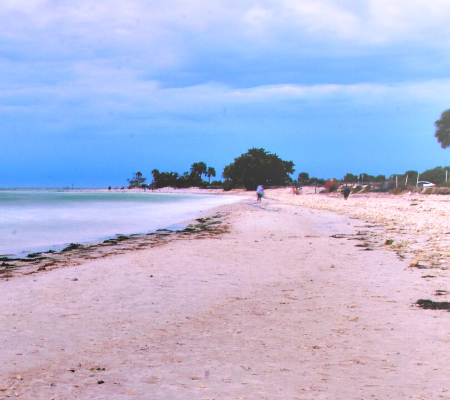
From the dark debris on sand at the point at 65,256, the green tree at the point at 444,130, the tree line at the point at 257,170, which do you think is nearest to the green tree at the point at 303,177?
the tree line at the point at 257,170

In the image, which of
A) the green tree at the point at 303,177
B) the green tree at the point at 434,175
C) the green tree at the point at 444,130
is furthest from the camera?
the green tree at the point at 303,177

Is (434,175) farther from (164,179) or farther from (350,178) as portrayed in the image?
(164,179)

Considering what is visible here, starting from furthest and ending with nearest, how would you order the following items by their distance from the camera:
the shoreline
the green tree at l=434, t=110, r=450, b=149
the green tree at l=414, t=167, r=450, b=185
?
the green tree at l=414, t=167, r=450, b=185, the green tree at l=434, t=110, r=450, b=149, the shoreline

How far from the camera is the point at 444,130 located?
59.7m

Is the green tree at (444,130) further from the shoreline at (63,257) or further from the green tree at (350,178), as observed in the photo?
the shoreline at (63,257)

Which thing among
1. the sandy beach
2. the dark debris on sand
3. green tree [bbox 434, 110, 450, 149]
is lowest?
the dark debris on sand

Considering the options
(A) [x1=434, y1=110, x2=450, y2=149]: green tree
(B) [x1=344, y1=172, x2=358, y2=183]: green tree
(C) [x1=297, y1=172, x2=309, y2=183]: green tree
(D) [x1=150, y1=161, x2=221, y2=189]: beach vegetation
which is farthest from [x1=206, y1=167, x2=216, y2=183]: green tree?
(A) [x1=434, y1=110, x2=450, y2=149]: green tree

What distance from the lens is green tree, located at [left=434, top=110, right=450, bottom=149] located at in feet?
194

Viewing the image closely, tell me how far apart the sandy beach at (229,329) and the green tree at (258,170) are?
9520 centimetres

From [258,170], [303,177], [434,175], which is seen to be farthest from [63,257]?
[303,177]

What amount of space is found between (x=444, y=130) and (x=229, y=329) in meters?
63.0

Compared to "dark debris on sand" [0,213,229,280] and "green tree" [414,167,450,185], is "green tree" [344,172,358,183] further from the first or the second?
"dark debris on sand" [0,213,229,280]

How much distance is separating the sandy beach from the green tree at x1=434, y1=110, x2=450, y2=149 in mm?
54730

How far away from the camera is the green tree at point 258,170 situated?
348ft
